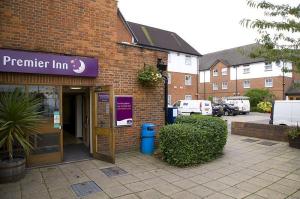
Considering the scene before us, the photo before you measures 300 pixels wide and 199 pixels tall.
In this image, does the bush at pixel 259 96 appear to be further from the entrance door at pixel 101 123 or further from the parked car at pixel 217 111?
the entrance door at pixel 101 123

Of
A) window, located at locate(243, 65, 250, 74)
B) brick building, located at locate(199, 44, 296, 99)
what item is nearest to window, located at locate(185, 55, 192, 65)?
brick building, located at locate(199, 44, 296, 99)

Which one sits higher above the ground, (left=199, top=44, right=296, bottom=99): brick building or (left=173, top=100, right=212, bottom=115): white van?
(left=199, top=44, right=296, bottom=99): brick building

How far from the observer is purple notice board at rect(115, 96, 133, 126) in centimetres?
774

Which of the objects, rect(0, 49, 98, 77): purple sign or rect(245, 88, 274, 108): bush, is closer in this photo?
rect(0, 49, 98, 77): purple sign

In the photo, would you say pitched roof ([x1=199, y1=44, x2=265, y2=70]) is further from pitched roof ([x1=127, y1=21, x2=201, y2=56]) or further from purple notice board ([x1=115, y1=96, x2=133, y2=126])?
purple notice board ([x1=115, y1=96, x2=133, y2=126])

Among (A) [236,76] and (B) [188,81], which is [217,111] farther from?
(A) [236,76]

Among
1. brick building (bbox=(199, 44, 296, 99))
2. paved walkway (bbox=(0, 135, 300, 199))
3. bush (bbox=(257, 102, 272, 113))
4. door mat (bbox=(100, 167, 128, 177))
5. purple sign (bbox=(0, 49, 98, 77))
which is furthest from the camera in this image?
brick building (bbox=(199, 44, 296, 99))

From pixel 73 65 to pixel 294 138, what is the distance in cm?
831

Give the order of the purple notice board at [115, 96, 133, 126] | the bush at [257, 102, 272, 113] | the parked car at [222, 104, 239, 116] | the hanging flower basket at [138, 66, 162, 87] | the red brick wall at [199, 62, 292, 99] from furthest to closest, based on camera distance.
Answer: the red brick wall at [199, 62, 292, 99] < the bush at [257, 102, 272, 113] < the parked car at [222, 104, 239, 116] < the hanging flower basket at [138, 66, 162, 87] < the purple notice board at [115, 96, 133, 126]

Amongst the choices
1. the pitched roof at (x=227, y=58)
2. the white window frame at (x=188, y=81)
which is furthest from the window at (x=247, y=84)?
the white window frame at (x=188, y=81)

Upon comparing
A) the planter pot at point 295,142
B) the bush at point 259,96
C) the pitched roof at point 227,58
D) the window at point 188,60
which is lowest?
the planter pot at point 295,142

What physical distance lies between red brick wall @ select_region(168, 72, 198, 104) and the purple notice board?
21437 millimetres

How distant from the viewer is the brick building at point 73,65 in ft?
19.9

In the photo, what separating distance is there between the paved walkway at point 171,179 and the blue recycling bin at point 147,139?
46 centimetres
